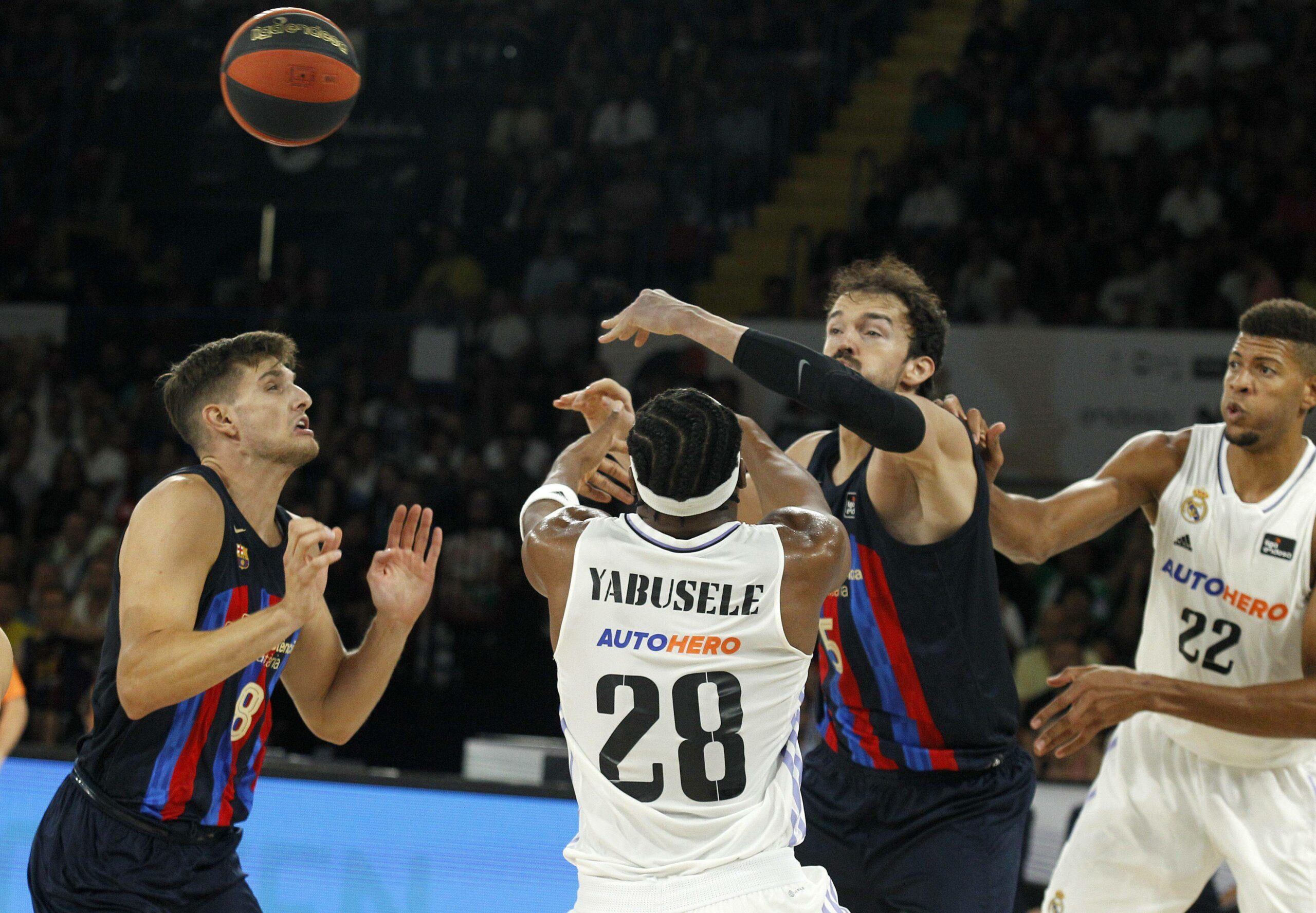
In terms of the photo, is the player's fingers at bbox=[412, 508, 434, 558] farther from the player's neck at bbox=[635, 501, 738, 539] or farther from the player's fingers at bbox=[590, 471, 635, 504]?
the player's neck at bbox=[635, 501, 738, 539]

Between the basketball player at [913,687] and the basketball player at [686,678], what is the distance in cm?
68

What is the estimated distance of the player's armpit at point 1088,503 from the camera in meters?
4.57

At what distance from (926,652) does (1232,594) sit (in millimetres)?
1219

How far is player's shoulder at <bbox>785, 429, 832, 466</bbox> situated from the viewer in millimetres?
4547

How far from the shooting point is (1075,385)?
967 cm

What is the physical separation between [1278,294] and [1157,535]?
6.07m

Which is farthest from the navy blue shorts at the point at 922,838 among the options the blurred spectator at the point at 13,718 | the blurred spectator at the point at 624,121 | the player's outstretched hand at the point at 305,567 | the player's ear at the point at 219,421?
the blurred spectator at the point at 624,121

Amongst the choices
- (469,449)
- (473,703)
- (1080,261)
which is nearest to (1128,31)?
(1080,261)

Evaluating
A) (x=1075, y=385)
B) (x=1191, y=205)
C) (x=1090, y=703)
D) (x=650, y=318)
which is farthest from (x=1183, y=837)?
(x=1191, y=205)

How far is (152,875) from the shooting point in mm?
3471

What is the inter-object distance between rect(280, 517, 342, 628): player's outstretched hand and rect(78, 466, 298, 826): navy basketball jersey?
32 cm

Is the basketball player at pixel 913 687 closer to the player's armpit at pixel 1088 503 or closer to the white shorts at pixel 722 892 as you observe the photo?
the player's armpit at pixel 1088 503

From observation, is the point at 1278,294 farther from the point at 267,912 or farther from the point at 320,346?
the point at 267,912

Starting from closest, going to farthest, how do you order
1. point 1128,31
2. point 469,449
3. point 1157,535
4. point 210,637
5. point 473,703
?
1. point 210,637
2. point 1157,535
3. point 473,703
4. point 469,449
5. point 1128,31
